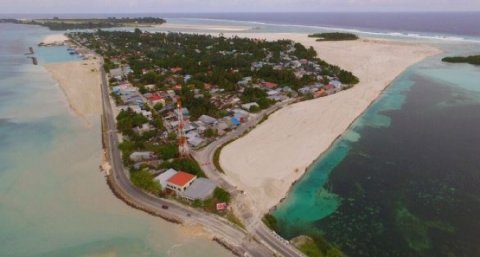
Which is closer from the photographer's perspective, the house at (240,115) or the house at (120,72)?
the house at (240,115)

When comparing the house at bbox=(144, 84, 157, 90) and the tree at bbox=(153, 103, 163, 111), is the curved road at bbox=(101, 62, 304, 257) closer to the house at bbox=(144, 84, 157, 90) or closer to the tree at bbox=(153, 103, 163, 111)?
the tree at bbox=(153, 103, 163, 111)

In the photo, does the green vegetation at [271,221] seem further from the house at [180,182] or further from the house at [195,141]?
the house at [195,141]

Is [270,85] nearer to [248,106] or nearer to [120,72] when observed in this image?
[248,106]

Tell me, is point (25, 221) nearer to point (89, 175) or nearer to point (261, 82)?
point (89, 175)

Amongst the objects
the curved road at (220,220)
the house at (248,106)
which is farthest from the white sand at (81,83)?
the house at (248,106)

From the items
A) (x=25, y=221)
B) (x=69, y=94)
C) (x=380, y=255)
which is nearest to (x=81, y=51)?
(x=69, y=94)

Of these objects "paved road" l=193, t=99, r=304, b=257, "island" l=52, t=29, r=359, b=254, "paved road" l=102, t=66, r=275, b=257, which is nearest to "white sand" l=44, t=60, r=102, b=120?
"island" l=52, t=29, r=359, b=254

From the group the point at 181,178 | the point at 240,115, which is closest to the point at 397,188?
the point at 181,178
